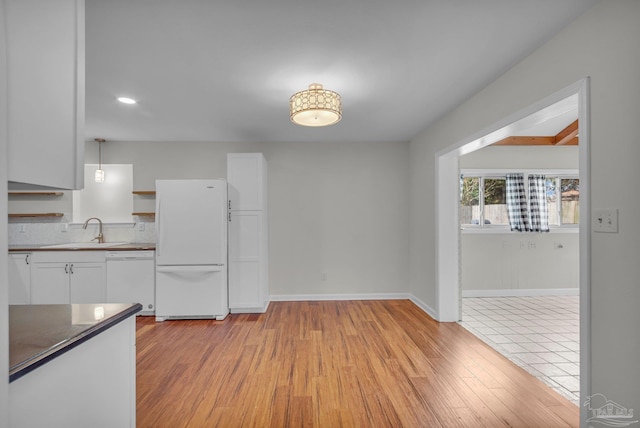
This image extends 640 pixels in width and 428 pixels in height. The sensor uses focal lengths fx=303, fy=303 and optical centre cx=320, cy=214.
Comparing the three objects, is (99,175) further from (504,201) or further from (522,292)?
(522,292)

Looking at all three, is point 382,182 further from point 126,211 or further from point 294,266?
point 126,211

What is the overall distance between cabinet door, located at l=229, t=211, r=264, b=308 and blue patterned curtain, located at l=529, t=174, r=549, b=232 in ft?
14.2

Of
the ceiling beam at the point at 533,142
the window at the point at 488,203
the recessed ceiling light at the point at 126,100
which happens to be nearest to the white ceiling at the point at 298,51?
the recessed ceiling light at the point at 126,100

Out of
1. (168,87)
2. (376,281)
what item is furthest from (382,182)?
(168,87)

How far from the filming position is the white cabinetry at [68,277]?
12.5ft

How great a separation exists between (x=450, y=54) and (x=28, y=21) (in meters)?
2.31

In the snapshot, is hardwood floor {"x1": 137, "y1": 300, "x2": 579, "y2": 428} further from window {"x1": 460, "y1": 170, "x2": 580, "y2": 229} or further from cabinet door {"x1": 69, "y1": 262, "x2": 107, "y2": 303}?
window {"x1": 460, "y1": 170, "x2": 580, "y2": 229}

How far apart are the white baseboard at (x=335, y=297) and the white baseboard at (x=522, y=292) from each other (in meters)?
1.11

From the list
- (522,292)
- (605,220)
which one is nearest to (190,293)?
(605,220)

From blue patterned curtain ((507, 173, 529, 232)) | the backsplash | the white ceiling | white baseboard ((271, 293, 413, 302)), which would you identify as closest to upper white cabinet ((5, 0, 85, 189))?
the white ceiling

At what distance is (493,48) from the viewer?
83.8 inches

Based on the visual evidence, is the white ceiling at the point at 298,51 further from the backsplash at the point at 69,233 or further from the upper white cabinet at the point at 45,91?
the backsplash at the point at 69,233

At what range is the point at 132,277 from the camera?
390 centimetres

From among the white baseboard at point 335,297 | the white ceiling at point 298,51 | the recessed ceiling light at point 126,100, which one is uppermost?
the white ceiling at point 298,51
